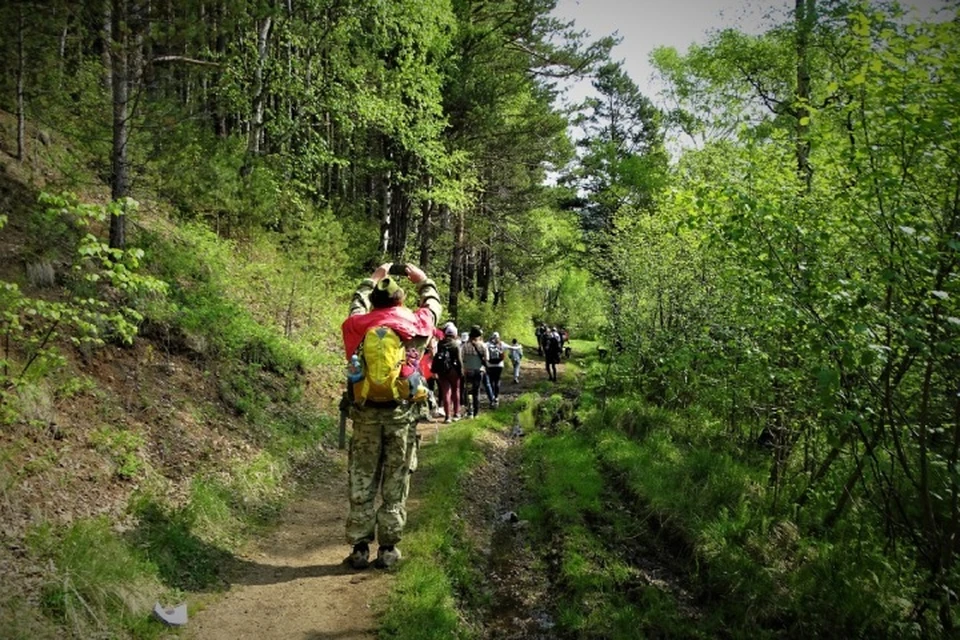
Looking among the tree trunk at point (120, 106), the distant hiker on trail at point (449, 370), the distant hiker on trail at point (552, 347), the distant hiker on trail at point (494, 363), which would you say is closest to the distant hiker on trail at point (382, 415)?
the tree trunk at point (120, 106)

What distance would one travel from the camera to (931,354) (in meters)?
3.73

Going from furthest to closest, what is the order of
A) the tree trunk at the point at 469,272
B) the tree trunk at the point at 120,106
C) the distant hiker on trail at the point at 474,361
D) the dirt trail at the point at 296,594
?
the tree trunk at the point at 469,272
the distant hiker on trail at the point at 474,361
the tree trunk at the point at 120,106
the dirt trail at the point at 296,594

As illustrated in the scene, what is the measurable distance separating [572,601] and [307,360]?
23.0ft

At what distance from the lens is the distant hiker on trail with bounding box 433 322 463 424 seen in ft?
41.9

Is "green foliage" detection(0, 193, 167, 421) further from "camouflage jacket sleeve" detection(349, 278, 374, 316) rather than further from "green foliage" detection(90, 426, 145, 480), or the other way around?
"camouflage jacket sleeve" detection(349, 278, 374, 316)


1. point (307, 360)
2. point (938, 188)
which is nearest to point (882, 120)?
point (938, 188)

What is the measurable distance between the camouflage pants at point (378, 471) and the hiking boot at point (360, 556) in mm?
86

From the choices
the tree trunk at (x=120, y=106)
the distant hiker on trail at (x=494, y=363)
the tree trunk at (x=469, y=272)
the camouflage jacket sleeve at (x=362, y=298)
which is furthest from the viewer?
the tree trunk at (x=469, y=272)

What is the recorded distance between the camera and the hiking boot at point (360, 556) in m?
5.30

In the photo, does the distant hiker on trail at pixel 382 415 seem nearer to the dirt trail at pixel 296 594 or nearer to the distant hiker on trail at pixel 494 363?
the dirt trail at pixel 296 594

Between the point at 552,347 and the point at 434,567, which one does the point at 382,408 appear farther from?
the point at 552,347

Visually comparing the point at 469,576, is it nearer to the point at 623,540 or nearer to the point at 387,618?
the point at 387,618

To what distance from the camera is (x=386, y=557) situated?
17.4 feet

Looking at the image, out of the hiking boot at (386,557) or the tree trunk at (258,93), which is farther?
the tree trunk at (258,93)
